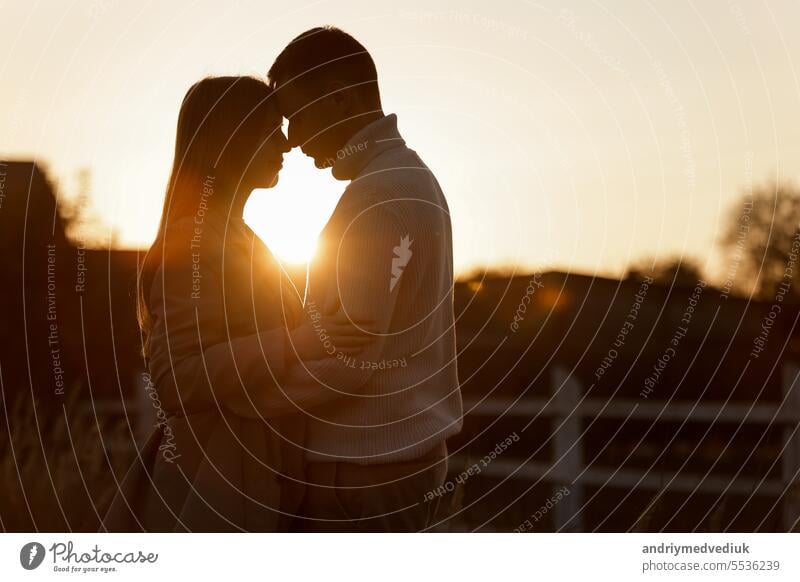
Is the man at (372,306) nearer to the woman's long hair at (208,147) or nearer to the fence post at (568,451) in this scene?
the woman's long hair at (208,147)

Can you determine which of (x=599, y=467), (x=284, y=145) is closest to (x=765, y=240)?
(x=599, y=467)

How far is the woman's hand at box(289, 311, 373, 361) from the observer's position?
3951 mm

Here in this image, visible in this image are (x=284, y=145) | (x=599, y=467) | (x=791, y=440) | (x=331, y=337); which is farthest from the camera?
(x=599, y=467)

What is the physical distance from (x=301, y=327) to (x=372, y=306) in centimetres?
27

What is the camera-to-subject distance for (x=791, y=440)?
8.79 m

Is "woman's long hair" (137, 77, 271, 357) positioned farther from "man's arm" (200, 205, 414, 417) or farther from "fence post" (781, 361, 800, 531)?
"fence post" (781, 361, 800, 531)

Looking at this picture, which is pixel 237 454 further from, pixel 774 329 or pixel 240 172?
pixel 774 329

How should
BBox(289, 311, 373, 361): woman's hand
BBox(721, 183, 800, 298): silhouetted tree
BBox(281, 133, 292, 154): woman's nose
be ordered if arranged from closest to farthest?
1. BBox(289, 311, 373, 361): woman's hand
2. BBox(281, 133, 292, 154): woman's nose
3. BBox(721, 183, 800, 298): silhouetted tree

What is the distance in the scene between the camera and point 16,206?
53.3 feet

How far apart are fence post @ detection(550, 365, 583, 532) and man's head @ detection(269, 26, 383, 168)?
199 inches

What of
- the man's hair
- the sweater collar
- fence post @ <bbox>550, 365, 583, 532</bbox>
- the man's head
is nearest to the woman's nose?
the man's head

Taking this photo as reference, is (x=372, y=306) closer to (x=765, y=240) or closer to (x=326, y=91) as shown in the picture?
(x=326, y=91)
